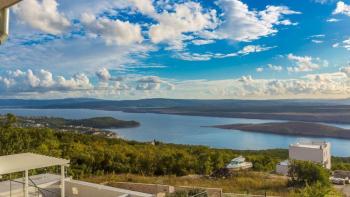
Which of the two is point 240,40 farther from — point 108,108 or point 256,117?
point 108,108

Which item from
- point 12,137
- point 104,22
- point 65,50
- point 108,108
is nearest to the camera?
point 12,137

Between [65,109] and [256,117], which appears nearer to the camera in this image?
[65,109]

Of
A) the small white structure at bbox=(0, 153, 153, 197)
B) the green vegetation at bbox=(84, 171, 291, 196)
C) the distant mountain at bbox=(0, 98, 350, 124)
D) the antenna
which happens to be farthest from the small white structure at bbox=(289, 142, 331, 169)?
the distant mountain at bbox=(0, 98, 350, 124)

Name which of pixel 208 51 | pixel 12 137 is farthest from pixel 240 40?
pixel 12 137

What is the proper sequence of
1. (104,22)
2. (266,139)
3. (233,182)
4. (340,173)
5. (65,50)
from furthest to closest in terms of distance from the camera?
(266,139)
(65,50)
(104,22)
(340,173)
(233,182)

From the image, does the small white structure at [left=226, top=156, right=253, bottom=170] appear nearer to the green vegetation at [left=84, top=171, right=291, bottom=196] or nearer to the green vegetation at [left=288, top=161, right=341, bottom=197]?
the green vegetation at [left=84, top=171, right=291, bottom=196]

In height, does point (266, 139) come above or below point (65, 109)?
below

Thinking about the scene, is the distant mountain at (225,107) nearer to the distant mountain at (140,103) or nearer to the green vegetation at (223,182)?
the distant mountain at (140,103)

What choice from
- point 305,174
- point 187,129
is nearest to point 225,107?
point 187,129
